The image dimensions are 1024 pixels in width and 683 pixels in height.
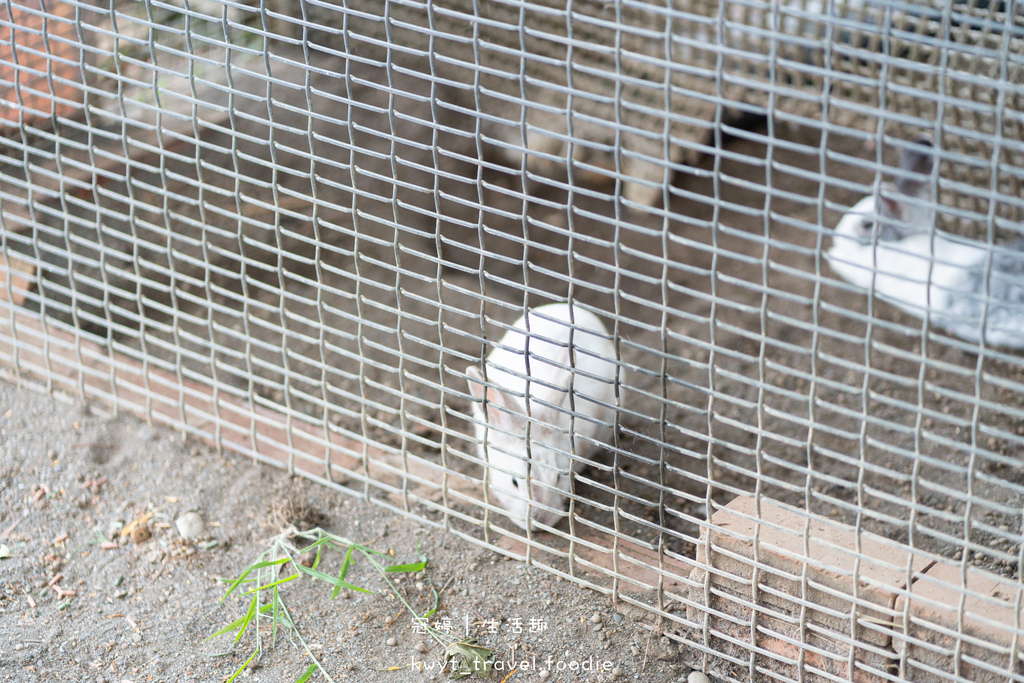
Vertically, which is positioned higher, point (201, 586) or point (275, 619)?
point (275, 619)

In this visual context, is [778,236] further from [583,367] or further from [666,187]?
[666,187]

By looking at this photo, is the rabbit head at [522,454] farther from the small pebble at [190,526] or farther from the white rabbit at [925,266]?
the white rabbit at [925,266]

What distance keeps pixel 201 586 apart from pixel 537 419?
3.40 ft

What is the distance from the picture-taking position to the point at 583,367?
311cm

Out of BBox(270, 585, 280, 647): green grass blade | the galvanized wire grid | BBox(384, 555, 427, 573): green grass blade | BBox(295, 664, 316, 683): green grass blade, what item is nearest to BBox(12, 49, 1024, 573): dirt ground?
the galvanized wire grid

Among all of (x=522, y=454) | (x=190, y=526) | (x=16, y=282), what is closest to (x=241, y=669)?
(x=190, y=526)

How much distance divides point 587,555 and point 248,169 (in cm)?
304

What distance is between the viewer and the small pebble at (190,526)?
2873mm

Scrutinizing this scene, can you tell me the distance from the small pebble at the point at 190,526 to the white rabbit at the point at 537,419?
0.85 metres

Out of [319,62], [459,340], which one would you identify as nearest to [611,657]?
[459,340]

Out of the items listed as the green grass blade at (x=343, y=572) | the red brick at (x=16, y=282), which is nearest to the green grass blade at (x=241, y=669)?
the green grass blade at (x=343, y=572)

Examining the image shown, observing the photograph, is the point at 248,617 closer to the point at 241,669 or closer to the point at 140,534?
the point at 241,669

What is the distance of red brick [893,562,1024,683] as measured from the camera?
1.96 metres

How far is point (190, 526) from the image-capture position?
2.88m
